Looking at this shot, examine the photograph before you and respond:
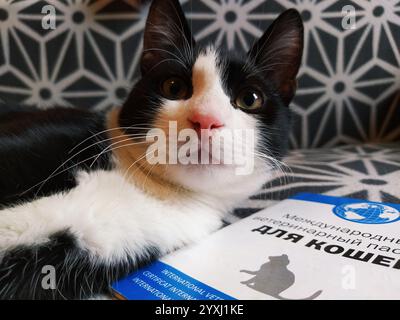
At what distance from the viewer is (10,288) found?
0.45 metres

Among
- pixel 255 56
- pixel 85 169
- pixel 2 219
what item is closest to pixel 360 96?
pixel 255 56

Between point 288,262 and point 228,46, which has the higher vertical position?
point 228,46

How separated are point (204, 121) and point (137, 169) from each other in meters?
0.18

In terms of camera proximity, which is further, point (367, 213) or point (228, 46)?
point (228, 46)

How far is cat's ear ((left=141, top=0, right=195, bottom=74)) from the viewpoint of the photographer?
706mm

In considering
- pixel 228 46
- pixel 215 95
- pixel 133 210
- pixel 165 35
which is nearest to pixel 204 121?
pixel 215 95

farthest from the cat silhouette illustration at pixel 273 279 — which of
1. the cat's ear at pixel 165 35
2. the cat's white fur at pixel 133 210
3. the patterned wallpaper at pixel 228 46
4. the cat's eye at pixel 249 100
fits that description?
the patterned wallpaper at pixel 228 46

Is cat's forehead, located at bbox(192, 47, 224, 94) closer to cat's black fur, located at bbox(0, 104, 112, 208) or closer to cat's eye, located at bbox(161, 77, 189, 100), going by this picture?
cat's eye, located at bbox(161, 77, 189, 100)

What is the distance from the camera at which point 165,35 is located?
733 millimetres

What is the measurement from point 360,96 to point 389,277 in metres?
0.97

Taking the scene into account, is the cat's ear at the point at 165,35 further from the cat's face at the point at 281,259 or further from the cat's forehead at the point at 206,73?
the cat's face at the point at 281,259

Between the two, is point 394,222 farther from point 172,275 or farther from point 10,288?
point 10,288

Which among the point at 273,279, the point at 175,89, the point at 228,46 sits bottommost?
the point at 273,279

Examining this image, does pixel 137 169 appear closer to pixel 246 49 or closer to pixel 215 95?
pixel 215 95
